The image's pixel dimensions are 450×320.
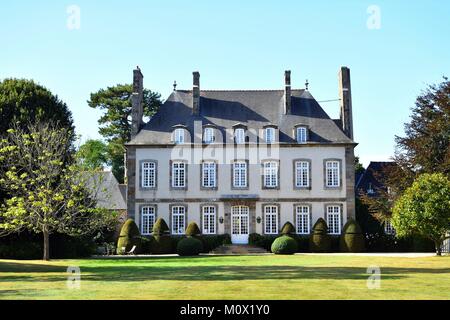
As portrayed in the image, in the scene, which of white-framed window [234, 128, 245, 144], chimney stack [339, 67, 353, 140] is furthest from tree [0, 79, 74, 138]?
chimney stack [339, 67, 353, 140]

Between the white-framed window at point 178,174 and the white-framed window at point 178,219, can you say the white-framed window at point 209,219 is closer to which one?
the white-framed window at point 178,219

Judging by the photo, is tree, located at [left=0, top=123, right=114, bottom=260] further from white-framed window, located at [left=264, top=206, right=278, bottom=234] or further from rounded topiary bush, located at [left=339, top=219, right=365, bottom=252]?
rounded topiary bush, located at [left=339, top=219, right=365, bottom=252]

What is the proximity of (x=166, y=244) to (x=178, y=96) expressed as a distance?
32.1 feet

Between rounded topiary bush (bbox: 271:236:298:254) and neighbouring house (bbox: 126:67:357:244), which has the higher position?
neighbouring house (bbox: 126:67:357:244)

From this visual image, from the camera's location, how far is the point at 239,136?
119 feet

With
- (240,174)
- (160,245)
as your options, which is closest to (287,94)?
(240,174)

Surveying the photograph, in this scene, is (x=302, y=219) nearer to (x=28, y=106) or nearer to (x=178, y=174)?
(x=178, y=174)

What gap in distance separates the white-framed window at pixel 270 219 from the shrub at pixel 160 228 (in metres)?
5.74

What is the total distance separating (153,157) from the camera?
120 feet

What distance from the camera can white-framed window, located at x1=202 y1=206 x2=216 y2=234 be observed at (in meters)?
36.2

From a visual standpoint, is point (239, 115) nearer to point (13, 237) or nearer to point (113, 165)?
point (13, 237)

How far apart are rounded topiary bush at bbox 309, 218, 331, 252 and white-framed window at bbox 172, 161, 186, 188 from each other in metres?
8.03
